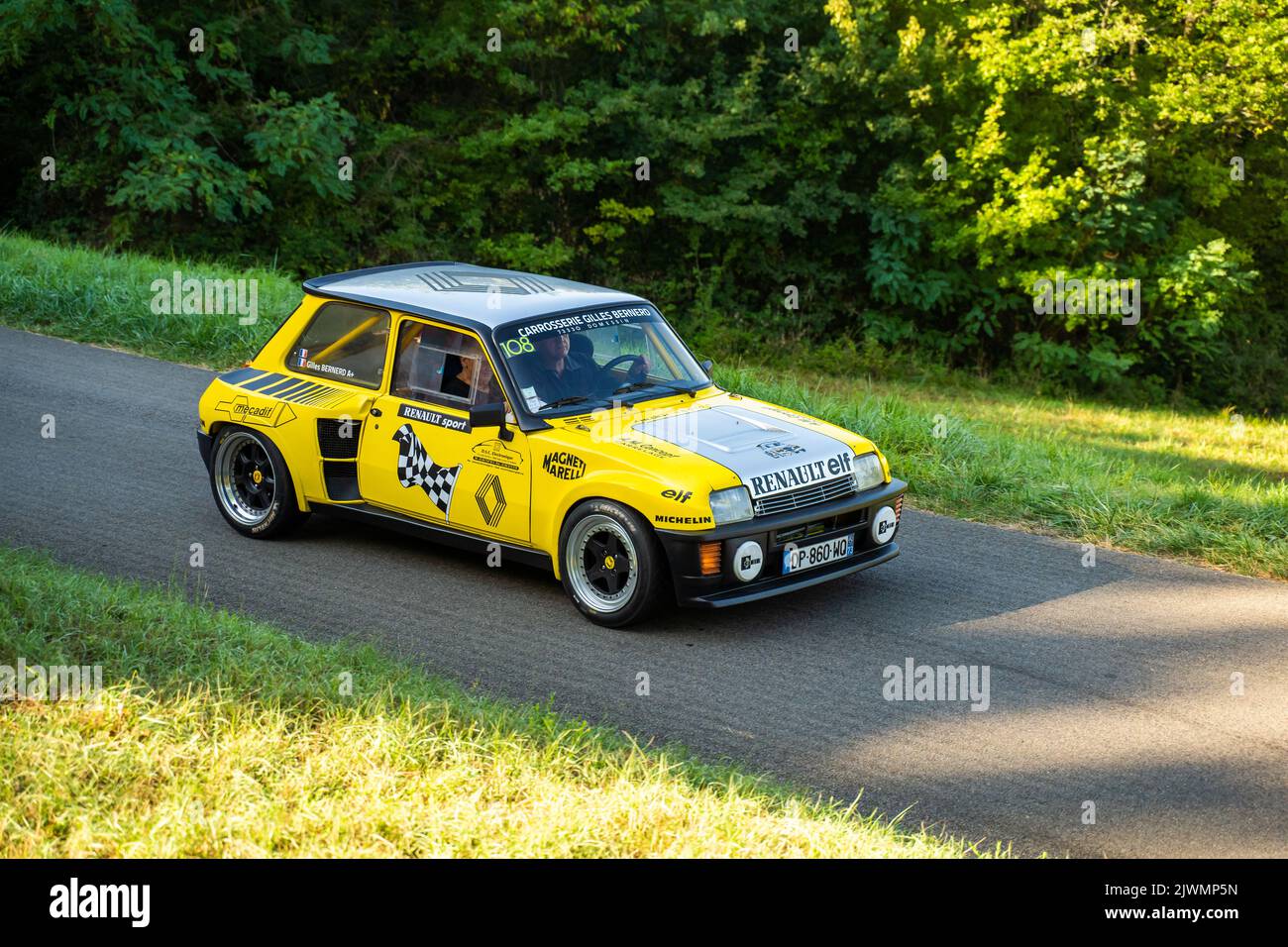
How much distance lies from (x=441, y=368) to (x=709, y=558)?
2.19 m

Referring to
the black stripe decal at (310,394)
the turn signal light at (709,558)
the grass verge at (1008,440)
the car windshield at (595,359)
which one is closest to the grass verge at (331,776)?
the turn signal light at (709,558)

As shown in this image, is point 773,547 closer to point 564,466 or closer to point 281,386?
point 564,466

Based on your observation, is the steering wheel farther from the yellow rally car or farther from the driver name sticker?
the driver name sticker

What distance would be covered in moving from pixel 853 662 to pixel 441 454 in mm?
2728

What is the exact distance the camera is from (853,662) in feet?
23.9

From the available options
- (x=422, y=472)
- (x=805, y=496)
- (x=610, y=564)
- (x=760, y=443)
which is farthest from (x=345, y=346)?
(x=805, y=496)

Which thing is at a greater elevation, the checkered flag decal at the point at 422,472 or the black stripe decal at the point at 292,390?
the black stripe decal at the point at 292,390

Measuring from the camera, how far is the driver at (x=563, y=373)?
26.7ft

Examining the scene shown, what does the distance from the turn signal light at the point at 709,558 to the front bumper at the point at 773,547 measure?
0.02 metres

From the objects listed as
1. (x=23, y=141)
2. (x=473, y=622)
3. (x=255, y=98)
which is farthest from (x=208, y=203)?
(x=473, y=622)

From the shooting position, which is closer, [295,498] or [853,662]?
[853,662]

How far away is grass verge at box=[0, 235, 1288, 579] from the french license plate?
9.18 ft

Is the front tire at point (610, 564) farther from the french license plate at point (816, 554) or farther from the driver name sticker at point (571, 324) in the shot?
the driver name sticker at point (571, 324)
